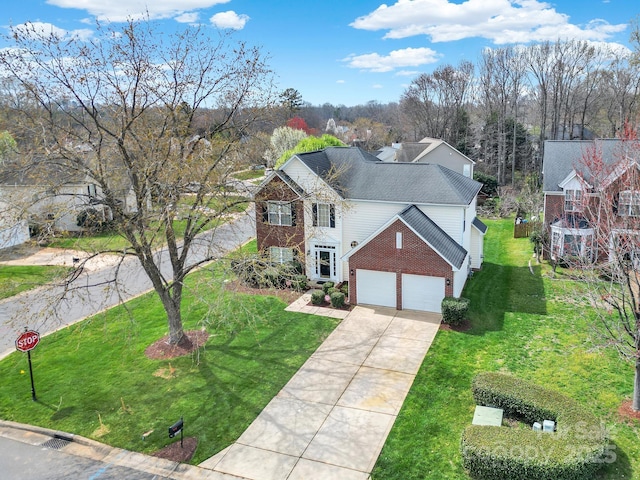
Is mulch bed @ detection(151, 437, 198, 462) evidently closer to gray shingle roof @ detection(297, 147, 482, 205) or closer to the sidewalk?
the sidewalk

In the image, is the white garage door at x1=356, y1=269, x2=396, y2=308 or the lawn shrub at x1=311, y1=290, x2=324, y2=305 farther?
the lawn shrub at x1=311, y1=290, x2=324, y2=305

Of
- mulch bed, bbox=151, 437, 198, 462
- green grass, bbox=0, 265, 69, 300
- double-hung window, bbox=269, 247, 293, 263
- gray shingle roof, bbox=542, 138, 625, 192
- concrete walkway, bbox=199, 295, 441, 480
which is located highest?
gray shingle roof, bbox=542, 138, 625, 192

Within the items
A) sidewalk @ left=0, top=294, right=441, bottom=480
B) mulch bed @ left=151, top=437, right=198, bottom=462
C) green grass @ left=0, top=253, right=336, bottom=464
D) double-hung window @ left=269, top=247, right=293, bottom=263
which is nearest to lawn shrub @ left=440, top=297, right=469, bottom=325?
sidewalk @ left=0, top=294, right=441, bottom=480

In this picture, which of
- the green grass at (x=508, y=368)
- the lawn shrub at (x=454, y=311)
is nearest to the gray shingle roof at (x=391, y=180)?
the lawn shrub at (x=454, y=311)

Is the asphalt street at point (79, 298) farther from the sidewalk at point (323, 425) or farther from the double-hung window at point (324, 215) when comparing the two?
the sidewalk at point (323, 425)

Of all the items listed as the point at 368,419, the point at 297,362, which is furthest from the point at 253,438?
the point at 297,362

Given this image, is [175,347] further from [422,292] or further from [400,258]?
[422,292]

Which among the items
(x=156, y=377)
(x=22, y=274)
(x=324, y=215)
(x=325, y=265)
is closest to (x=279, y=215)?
(x=324, y=215)

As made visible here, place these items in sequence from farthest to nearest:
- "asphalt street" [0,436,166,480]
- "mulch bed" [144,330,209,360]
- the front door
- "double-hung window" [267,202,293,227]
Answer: the front door < "double-hung window" [267,202,293,227] < "mulch bed" [144,330,209,360] < "asphalt street" [0,436,166,480]
